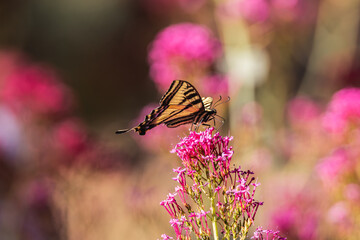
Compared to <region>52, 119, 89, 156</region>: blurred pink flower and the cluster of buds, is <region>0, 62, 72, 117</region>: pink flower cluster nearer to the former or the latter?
<region>52, 119, 89, 156</region>: blurred pink flower

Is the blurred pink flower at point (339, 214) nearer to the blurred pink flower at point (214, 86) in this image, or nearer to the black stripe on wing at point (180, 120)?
the blurred pink flower at point (214, 86)

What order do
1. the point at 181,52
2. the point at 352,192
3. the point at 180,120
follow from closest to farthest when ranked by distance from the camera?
the point at 180,120, the point at 352,192, the point at 181,52

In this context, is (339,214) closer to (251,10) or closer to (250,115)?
(250,115)

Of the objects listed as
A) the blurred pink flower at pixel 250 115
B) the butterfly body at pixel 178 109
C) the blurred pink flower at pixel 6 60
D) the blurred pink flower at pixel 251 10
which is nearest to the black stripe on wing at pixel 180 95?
the butterfly body at pixel 178 109

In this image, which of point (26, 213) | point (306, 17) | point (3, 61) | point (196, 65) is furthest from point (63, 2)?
point (196, 65)

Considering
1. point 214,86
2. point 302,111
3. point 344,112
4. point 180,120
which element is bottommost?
point 180,120

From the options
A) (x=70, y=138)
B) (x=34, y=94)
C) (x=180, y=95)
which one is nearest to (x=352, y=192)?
(x=180, y=95)
